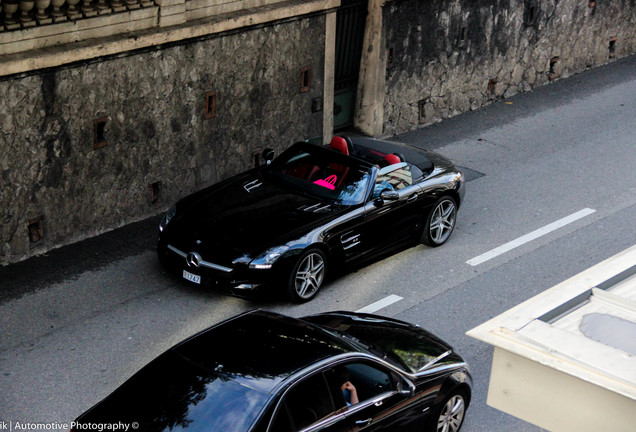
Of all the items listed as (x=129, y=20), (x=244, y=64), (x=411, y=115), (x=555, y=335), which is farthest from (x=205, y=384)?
(x=411, y=115)

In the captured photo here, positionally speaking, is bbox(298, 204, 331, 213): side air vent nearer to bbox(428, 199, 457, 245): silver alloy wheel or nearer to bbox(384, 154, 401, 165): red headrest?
bbox(384, 154, 401, 165): red headrest

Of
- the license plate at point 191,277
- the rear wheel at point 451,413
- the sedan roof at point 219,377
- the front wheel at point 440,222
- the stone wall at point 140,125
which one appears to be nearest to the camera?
the sedan roof at point 219,377

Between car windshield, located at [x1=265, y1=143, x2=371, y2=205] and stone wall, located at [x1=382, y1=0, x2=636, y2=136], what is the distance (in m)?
4.86

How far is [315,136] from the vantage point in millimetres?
16172

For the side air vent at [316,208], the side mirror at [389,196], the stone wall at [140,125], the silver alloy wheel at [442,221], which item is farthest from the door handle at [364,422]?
the stone wall at [140,125]

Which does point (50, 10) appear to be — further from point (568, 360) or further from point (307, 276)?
point (568, 360)

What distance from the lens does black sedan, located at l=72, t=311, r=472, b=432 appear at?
279 inches

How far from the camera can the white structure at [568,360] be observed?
20.1 feet

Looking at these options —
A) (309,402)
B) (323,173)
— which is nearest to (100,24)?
(323,173)

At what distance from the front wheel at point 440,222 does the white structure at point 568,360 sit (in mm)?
5433

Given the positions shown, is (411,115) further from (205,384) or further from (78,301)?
(205,384)

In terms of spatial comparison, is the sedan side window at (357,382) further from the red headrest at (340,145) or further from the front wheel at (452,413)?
the red headrest at (340,145)

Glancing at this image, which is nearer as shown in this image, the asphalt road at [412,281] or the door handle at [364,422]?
the door handle at [364,422]

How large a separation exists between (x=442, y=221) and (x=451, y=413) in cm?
455
